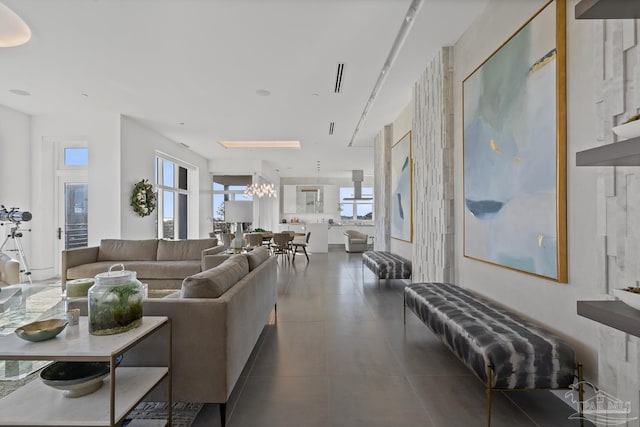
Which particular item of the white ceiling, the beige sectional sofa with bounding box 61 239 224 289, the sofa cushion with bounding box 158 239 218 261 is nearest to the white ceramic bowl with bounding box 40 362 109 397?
the white ceiling

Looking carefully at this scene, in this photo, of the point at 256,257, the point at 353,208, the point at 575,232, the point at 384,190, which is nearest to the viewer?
the point at 575,232

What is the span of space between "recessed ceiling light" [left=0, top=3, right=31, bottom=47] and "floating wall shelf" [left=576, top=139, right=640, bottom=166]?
464 cm

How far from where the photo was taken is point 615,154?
42.9 inches

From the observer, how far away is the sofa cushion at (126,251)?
5.17 meters

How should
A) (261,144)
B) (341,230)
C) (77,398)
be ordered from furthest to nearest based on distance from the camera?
(341,230), (261,144), (77,398)

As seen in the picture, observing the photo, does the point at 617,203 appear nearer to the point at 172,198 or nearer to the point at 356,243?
the point at 356,243

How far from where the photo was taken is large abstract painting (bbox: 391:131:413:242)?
5.41 meters

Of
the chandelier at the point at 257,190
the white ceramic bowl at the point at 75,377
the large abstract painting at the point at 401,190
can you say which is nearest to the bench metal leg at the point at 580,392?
the white ceramic bowl at the point at 75,377

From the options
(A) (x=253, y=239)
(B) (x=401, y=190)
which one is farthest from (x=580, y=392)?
(A) (x=253, y=239)

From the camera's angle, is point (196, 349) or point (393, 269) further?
point (393, 269)

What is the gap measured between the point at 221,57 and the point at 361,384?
3.93m

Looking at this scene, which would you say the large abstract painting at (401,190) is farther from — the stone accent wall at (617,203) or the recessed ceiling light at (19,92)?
the recessed ceiling light at (19,92)

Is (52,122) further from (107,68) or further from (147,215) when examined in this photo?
(107,68)

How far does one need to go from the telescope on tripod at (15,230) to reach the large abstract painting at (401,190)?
6530 millimetres
